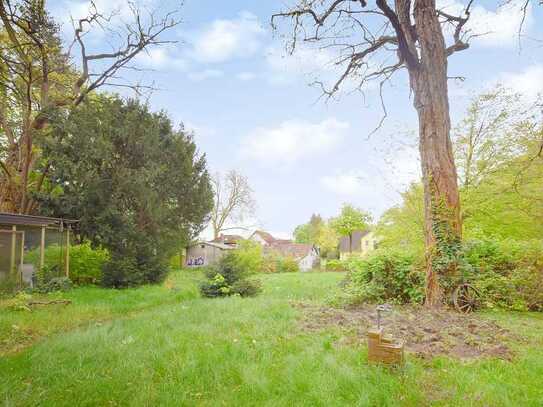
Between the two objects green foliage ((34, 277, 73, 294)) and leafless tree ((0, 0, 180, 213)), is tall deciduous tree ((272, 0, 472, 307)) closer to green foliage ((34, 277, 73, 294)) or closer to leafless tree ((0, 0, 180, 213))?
leafless tree ((0, 0, 180, 213))

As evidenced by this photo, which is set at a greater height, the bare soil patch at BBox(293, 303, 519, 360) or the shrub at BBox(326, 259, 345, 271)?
the bare soil patch at BBox(293, 303, 519, 360)

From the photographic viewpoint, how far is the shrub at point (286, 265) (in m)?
28.1

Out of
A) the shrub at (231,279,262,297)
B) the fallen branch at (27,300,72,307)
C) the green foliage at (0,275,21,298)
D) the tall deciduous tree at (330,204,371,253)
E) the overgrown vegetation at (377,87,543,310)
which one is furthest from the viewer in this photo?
the tall deciduous tree at (330,204,371,253)

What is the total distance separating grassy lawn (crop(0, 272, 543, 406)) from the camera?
110 inches

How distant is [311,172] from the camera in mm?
22078

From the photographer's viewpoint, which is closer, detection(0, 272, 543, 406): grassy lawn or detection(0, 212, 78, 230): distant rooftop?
detection(0, 272, 543, 406): grassy lawn

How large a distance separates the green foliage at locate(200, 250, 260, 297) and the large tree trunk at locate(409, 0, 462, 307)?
4689 millimetres

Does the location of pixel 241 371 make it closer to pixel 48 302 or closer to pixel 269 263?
pixel 48 302

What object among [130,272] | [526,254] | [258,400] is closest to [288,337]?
[258,400]

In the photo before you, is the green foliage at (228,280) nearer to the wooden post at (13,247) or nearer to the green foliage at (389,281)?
the green foliage at (389,281)

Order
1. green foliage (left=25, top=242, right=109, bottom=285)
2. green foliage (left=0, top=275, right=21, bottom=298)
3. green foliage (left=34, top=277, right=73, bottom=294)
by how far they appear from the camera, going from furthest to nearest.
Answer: green foliage (left=25, top=242, right=109, bottom=285)
green foliage (left=34, top=277, right=73, bottom=294)
green foliage (left=0, top=275, right=21, bottom=298)

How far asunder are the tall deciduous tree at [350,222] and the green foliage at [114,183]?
34.3 meters

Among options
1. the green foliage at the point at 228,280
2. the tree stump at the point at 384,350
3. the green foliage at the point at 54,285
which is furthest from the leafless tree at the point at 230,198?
the tree stump at the point at 384,350

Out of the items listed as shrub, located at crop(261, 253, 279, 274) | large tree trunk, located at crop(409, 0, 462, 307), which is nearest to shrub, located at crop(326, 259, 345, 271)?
shrub, located at crop(261, 253, 279, 274)
